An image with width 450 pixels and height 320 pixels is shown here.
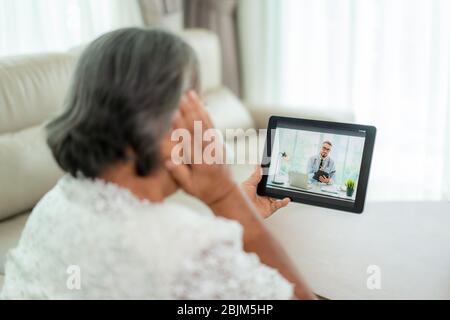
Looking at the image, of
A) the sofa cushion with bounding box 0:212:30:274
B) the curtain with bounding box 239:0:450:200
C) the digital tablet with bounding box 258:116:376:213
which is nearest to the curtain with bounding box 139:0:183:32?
the curtain with bounding box 239:0:450:200

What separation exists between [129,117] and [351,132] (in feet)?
2.02

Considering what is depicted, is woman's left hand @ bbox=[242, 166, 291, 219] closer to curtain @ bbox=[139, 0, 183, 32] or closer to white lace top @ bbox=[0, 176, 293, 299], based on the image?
white lace top @ bbox=[0, 176, 293, 299]

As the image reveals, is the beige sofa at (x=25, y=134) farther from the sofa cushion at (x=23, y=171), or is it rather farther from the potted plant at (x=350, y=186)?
the potted plant at (x=350, y=186)

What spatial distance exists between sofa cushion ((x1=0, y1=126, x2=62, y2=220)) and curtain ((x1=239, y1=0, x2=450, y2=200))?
1483 millimetres

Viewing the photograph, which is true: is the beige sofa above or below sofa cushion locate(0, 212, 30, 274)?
above

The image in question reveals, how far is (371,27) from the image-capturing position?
305cm

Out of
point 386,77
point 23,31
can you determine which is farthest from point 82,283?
point 386,77

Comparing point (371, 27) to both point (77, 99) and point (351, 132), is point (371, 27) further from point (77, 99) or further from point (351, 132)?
point (77, 99)

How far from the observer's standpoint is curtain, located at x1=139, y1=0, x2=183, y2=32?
2.94 m

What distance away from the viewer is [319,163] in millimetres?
1281

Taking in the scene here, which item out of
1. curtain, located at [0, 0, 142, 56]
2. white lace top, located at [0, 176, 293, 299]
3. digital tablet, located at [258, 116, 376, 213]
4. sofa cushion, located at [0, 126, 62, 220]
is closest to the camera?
white lace top, located at [0, 176, 293, 299]

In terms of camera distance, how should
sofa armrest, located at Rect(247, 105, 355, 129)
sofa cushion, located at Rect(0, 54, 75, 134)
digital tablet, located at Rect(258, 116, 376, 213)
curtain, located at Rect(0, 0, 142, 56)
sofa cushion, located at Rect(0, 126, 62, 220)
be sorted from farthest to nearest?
sofa armrest, located at Rect(247, 105, 355, 129), curtain, located at Rect(0, 0, 142, 56), sofa cushion, located at Rect(0, 54, 75, 134), sofa cushion, located at Rect(0, 126, 62, 220), digital tablet, located at Rect(258, 116, 376, 213)

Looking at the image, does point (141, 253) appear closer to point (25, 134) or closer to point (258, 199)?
point (258, 199)

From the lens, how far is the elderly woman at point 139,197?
32.4 inches
